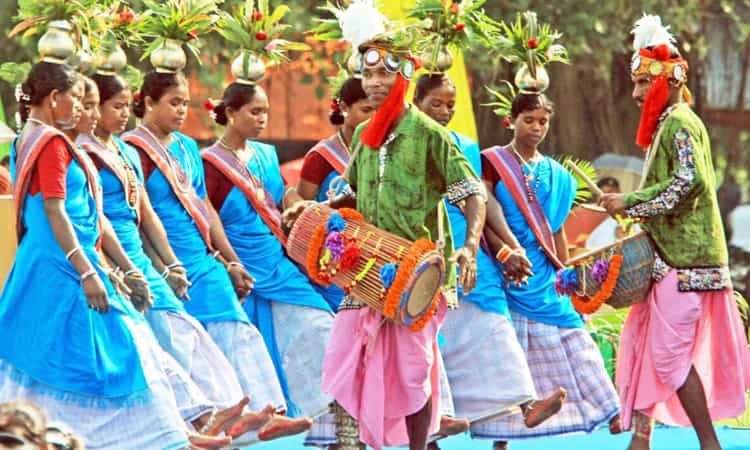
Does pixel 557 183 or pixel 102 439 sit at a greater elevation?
pixel 557 183

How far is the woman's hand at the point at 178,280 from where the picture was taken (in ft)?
28.1

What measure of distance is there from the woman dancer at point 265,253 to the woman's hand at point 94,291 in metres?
2.10

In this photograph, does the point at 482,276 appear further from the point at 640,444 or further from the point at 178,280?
the point at 178,280

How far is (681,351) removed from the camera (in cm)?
878

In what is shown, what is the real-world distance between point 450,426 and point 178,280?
Answer: 1657mm

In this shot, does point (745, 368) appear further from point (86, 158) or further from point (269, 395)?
point (86, 158)

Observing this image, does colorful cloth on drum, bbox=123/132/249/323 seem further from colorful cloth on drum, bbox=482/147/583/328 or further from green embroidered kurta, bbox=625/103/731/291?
green embroidered kurta, bbox=625/103/731/291

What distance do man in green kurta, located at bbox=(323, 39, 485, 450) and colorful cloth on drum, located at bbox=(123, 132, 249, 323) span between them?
46.5 inches

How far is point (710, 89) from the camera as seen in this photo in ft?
66.8

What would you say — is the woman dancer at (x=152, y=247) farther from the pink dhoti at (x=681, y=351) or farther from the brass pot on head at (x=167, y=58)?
the pink dhoti at (x=681, y=351)

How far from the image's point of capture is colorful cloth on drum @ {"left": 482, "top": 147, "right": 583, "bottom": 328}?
9.72 m

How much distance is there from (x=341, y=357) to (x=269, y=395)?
→ 1115mm

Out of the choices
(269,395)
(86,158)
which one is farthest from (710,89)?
(86,158)

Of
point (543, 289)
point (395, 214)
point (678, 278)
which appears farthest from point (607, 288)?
point (395, 214)
